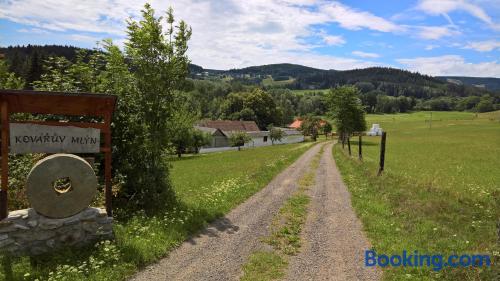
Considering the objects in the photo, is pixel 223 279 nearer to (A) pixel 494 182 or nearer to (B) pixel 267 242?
(B) pixel 267 242

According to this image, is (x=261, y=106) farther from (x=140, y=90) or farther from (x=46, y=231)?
(x=46, y=231)

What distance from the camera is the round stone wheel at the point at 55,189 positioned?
9188mm

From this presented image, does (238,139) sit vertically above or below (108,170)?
below

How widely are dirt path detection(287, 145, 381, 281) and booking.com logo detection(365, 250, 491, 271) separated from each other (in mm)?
432

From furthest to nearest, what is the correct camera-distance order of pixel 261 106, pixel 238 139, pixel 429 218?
pixel 261 106 → pixel 238 139 → pixel 429 218

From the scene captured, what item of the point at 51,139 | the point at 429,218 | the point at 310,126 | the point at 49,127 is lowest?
the point at 429,218

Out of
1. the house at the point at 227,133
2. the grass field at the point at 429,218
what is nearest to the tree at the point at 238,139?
the house at the point at 227,133

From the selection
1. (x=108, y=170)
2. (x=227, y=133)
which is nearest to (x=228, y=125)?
(x=227, y=133)

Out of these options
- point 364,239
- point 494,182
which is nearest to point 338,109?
point 494,182

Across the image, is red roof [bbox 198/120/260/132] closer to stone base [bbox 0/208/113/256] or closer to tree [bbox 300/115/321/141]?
tree [bbox 300/115/321/141]

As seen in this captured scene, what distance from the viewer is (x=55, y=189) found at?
31.6ft

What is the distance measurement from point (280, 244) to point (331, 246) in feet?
5.17

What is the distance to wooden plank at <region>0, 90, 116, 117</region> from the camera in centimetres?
990

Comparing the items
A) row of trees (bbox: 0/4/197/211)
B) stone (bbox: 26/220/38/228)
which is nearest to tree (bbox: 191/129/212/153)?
row of trees (bbox: 0/4/197/211)
